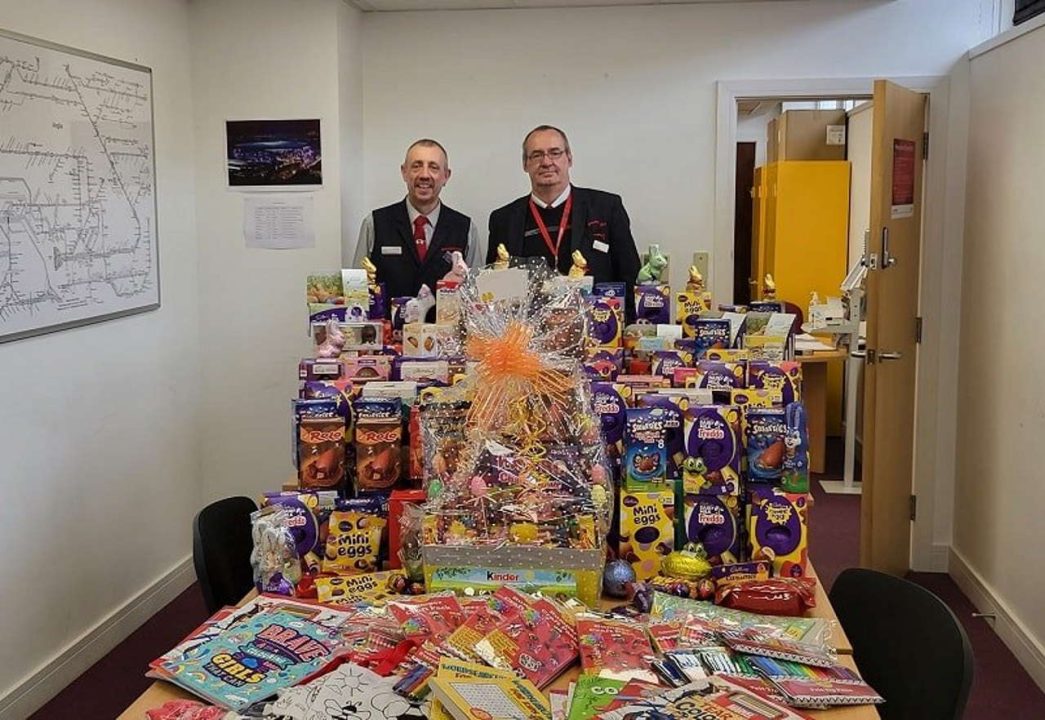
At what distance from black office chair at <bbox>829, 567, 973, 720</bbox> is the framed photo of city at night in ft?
10.2

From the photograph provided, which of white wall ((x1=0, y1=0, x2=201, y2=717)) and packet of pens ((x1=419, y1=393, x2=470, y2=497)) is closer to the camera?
packet of pens ((x1=419, y1=393, x2=470, y2=497))

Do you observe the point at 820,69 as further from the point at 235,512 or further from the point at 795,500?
the point at 235,512

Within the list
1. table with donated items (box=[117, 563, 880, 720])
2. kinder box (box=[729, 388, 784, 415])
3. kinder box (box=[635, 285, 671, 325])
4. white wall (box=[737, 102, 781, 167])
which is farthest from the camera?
white wall (box=[737, 102, 781, 167])

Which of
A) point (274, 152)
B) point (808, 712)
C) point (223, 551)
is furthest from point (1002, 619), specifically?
point (274, 152)

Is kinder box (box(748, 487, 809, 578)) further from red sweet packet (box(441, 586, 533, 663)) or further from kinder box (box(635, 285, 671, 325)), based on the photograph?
kinder box (box(635, 285, 671, 325))

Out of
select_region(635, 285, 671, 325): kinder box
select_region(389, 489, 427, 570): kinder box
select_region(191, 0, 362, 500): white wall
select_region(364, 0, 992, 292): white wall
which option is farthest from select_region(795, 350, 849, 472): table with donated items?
select_region(389, 489, 427, 570): kinder box

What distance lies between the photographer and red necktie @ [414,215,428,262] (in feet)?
14.2

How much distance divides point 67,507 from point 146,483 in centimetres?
58

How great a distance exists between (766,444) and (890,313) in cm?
226

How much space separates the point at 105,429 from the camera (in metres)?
3.78

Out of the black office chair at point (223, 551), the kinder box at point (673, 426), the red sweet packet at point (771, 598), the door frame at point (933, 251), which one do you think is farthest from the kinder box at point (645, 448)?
the door frame at point (933, 251)

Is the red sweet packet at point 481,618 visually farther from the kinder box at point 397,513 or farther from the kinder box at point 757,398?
the kinder box at point 757,398

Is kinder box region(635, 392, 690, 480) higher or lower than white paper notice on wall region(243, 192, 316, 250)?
lower

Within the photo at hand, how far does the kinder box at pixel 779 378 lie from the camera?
7.64ft
